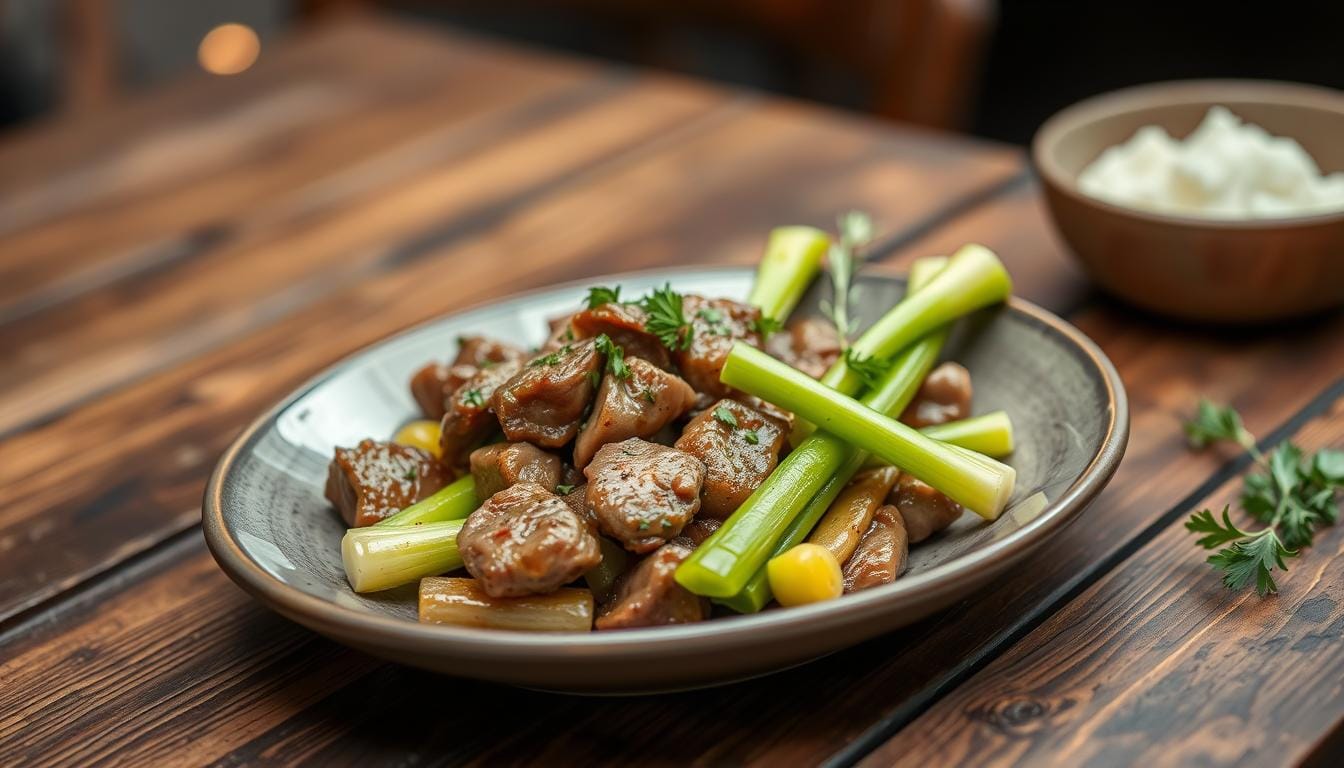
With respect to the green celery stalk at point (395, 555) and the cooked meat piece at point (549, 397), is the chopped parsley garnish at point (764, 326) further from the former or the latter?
the green celery stalk at point (395, 555)

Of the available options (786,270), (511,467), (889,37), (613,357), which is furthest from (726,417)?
(889,37)

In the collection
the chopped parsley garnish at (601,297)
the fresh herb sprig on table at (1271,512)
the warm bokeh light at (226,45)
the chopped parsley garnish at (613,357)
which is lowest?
the warm bokeh light at (226,45)

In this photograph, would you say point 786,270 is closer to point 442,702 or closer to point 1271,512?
point 1271,512

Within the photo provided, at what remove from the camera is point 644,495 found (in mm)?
1411

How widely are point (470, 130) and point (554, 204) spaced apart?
1.58 ft

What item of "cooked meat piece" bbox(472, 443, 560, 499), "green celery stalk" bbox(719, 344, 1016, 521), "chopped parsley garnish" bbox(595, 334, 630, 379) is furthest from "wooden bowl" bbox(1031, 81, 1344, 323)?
"cooked meat piece" bbox(472, 443, 560, 499)

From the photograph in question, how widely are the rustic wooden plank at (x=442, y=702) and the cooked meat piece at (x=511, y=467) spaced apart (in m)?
0.23

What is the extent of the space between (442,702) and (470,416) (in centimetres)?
35

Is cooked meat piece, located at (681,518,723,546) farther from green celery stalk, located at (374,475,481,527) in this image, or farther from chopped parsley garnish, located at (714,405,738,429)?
green celery stalk, located at (374,475,481,527)

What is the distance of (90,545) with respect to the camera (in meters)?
1.83

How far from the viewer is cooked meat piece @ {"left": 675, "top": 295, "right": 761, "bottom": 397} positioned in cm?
164

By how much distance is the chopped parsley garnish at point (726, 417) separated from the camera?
156cm

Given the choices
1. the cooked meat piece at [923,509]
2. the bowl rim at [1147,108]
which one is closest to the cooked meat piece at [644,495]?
the cooked meat piece at [923,509]

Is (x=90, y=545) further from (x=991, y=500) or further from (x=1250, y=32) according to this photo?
(x=1250, y=32)
